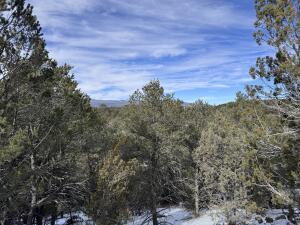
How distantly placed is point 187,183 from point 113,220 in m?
16.1

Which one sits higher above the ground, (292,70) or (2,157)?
(292,70)

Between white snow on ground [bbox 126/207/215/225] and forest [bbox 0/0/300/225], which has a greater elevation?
forest [bbox 0/0/300/225]

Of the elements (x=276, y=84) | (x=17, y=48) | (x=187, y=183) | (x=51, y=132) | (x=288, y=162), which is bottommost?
(x=187, y=183)

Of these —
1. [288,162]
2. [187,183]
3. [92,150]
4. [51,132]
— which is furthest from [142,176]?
[288,162]

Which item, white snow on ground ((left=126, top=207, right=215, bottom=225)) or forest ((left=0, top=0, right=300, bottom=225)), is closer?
forest ((left=0, top=0, right=300, bottom=225))

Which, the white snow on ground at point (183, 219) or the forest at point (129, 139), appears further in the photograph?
the white snow on ground at point (183, 219)

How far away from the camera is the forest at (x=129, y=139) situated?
1087 centimetres

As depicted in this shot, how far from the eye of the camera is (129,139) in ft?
78.1

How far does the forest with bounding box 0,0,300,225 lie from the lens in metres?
10.9

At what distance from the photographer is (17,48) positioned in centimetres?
1179

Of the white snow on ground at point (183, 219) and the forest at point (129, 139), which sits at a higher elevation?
the forest at point (129, 139)

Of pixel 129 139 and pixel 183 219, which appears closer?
pixel 129 139

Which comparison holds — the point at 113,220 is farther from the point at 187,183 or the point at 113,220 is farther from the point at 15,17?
the point at 187,183

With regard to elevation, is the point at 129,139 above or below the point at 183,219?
above
